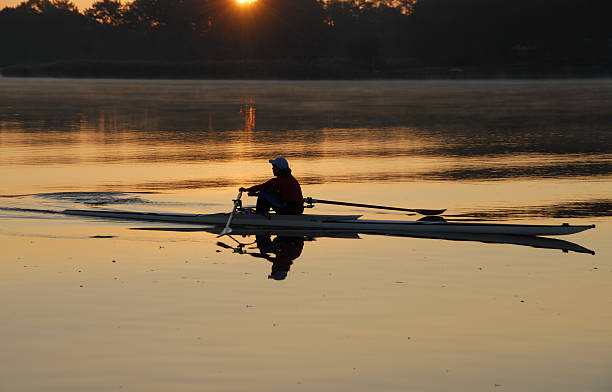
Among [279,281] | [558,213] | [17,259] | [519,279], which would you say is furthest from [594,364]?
[558,213]

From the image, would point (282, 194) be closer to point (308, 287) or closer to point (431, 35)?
point (308, 287)

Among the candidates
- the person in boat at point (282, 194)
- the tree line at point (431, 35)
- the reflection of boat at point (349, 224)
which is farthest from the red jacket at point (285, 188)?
the tree line at point (431, 35)

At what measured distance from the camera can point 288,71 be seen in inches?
6093

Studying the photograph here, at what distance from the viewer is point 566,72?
15888 centimetres

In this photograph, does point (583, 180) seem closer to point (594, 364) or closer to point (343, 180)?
point (343, 180)

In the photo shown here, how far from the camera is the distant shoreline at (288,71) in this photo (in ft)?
510

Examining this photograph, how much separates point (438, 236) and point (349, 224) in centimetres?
173

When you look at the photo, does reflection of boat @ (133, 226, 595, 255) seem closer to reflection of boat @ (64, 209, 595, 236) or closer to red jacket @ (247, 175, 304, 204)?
reflection of boat @ (64, 209, 595, 236)

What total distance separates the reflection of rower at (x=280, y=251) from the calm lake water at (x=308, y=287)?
19 centimetres

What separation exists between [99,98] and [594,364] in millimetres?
77666

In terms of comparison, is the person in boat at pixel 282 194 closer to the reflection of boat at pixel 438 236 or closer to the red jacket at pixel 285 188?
the red jacket at pixel 285 188

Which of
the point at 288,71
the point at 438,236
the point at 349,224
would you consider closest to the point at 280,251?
the point at 349,224

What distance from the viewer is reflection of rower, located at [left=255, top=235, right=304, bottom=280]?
16.6m

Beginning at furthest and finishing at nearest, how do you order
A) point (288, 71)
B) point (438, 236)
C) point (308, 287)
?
point (288, 71)
point (438, 236)
point (308, 287)
